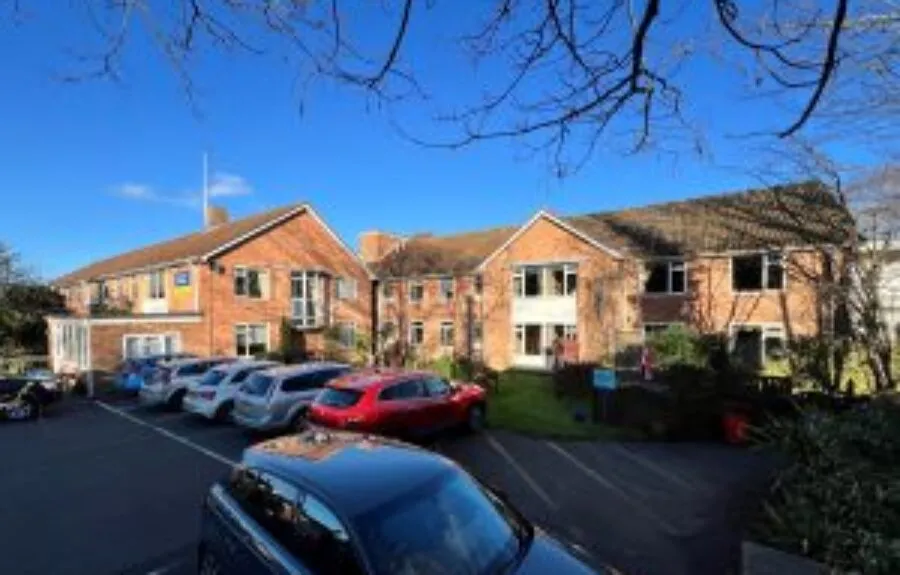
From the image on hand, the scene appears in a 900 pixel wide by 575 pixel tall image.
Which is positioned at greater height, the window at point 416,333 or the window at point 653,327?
the window at point 653,327

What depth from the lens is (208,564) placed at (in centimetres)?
643

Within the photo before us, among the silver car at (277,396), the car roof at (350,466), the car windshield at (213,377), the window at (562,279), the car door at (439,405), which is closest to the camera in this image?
the car roof at (350,466)

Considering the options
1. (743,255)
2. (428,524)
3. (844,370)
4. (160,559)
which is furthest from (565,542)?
(743,255)

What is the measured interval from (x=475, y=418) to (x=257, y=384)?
497 cm

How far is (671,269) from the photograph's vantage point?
28.6 meters

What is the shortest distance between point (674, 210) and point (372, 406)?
21857 mm

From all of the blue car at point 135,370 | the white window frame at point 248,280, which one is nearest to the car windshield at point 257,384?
the blue car at point 135,370

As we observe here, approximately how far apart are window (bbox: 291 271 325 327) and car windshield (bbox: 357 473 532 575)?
29501 millimetres

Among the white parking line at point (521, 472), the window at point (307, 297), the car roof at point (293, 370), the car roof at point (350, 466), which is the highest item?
the window at point (307, 297)

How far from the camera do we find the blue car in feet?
81.8

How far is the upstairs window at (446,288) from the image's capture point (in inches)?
1439

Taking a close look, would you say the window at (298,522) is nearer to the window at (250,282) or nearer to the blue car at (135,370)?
the blue car at (135,370)

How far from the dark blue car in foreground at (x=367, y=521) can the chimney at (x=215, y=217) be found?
36.8 metres

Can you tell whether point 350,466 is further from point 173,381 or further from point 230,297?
point 230,297
